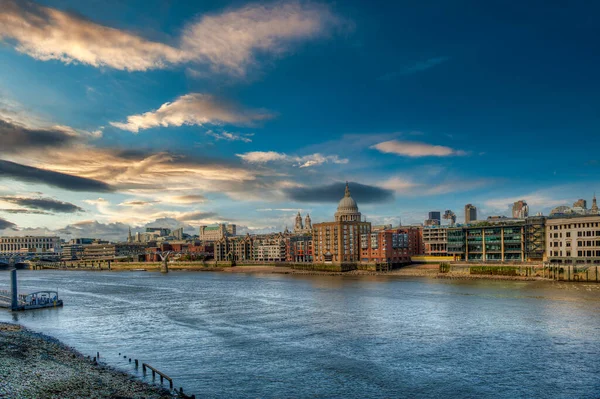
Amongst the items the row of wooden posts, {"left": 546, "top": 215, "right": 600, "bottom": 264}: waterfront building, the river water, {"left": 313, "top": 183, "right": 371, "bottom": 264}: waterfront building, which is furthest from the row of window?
the row of wooden posts

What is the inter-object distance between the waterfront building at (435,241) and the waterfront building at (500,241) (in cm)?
3198

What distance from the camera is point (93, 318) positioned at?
64.8 m

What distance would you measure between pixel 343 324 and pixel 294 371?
20903mm

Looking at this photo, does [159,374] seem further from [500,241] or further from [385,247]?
[385,247]

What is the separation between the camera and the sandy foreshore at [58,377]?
1184 inches

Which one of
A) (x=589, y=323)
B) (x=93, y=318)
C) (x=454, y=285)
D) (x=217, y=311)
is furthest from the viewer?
(x=454, y=285)

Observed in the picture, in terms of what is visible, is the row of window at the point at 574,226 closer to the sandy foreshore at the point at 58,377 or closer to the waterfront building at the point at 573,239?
the waterfront building at the point at 573,239

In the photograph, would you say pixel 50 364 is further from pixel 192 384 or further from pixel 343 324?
pixel 343 324

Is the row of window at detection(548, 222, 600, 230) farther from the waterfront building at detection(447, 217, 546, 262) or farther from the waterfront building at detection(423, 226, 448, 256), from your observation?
the waterfront building at detection(423, 226, 448, 256)

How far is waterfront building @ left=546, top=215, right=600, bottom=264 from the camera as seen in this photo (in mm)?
Result: 107625

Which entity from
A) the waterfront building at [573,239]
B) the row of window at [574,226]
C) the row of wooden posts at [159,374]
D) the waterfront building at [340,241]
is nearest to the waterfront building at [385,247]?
the waterfront building at [340,241]

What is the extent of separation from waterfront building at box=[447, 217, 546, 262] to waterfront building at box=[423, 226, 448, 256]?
105 ft

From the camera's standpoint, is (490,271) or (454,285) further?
(490,271)

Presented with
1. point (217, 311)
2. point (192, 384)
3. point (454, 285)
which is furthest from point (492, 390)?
point (454, 285)
